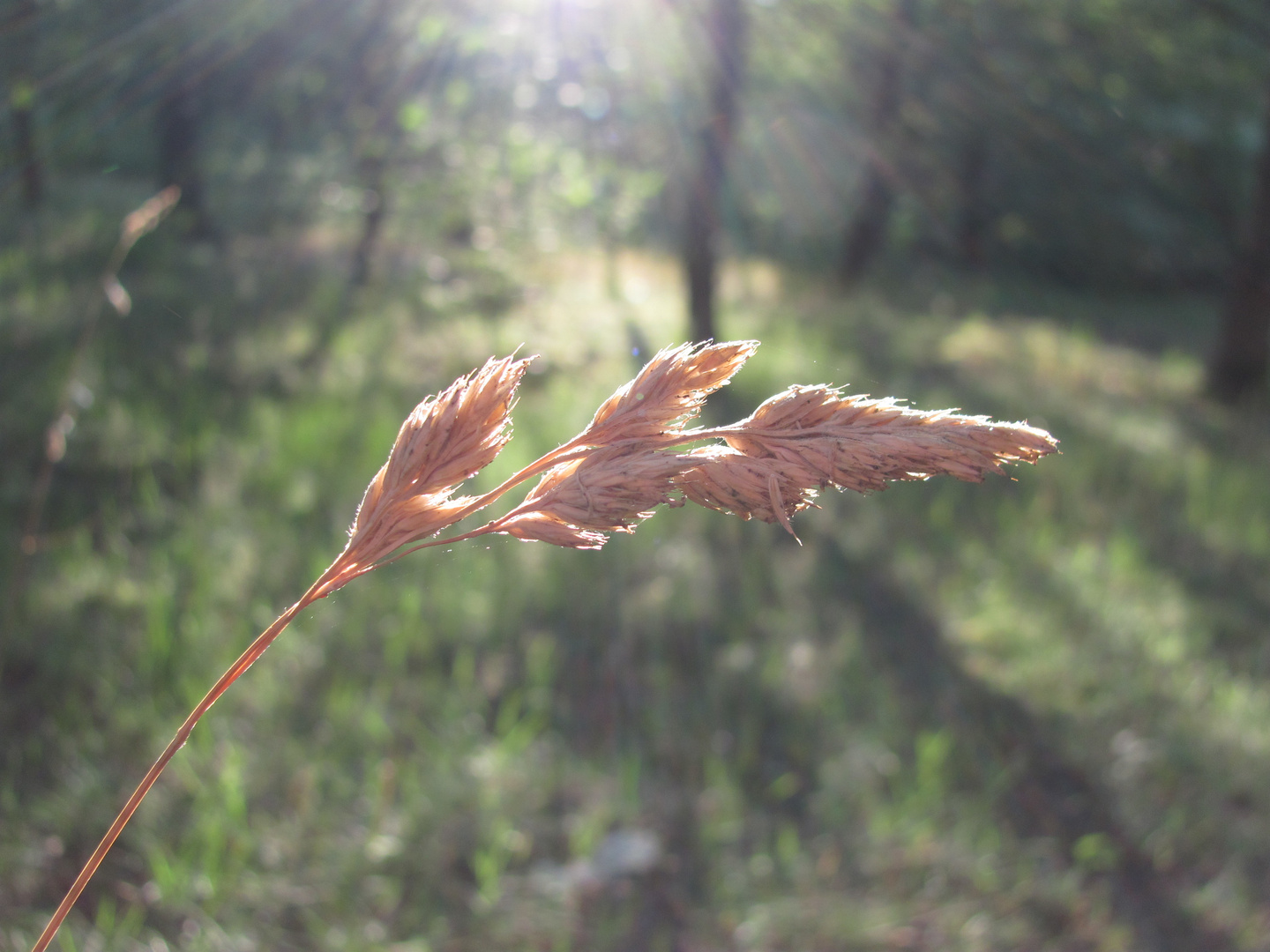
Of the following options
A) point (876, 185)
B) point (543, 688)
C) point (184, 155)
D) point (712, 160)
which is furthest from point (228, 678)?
point (876, 185)

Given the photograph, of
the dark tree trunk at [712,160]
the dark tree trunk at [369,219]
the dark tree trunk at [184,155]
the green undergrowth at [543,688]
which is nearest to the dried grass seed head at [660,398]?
the green undergrowth at [543,688]

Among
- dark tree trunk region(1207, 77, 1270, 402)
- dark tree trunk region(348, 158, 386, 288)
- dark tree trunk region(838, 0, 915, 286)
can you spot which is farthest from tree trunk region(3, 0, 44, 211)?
dark tree trunk region(838, 0, 915, 286)

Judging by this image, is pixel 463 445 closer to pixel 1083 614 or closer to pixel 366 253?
pixel 1083 614

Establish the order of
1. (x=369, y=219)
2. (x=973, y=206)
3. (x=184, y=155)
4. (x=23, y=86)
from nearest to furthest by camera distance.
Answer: (x=23, y=86) → (x=184, y=155) → (x=369, y=219) → (x=973, y=206)

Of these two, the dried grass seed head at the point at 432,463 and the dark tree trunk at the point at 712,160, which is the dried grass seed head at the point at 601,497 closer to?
the dried grass seed head at the point at 432,463

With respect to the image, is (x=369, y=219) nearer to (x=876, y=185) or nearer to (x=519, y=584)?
(x=519, y=584)

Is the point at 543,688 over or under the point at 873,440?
under
